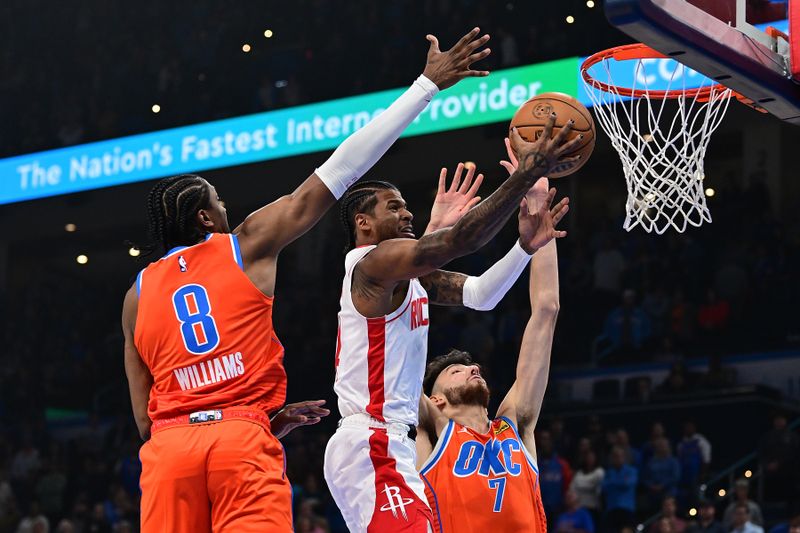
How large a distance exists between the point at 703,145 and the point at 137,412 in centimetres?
301

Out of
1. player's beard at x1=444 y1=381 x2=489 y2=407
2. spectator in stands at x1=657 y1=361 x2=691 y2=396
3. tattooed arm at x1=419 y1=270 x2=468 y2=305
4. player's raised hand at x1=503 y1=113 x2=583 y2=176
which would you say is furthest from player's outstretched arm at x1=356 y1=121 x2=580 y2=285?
spectator in stands at x1=657 y1=361 x2=691 y2=396

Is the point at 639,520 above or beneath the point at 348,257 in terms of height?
beneath

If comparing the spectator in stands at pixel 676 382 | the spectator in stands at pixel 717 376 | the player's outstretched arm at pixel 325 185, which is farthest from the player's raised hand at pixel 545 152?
the spectator in stands at pixel 717 376

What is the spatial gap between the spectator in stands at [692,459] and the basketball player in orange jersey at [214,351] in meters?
7.89

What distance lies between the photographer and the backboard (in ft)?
13.9

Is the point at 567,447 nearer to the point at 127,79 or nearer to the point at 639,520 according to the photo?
the point at 639,520

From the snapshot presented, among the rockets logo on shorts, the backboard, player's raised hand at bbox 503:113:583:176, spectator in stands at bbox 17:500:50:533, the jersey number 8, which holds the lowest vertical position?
spectator in stands at bbox 17:500:50:533

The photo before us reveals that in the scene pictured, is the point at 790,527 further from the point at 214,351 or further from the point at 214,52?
the point at 214,52

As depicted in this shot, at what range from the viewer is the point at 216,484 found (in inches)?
140

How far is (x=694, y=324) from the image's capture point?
44.3 feet

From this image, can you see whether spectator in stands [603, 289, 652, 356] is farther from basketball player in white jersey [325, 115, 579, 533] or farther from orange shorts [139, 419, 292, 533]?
orange shorts [139, 419, 292, 533]

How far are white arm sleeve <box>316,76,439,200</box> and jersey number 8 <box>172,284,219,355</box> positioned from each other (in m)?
0.53

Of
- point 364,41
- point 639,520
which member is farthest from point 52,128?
point 639,520

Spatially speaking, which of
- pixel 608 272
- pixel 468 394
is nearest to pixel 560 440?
pixel 608 272
